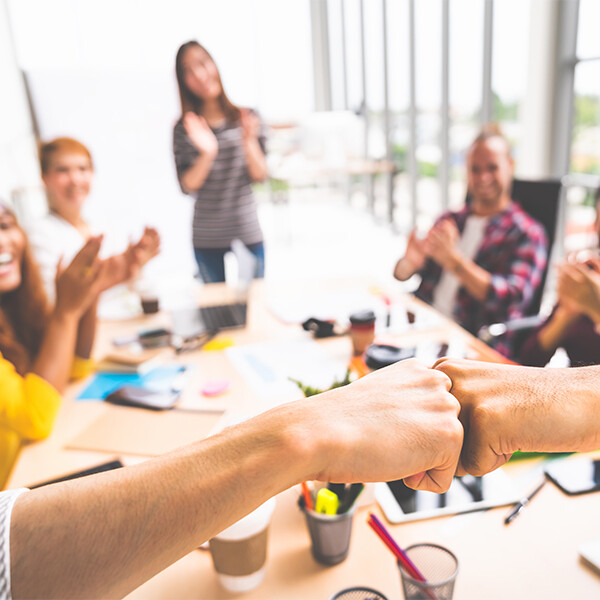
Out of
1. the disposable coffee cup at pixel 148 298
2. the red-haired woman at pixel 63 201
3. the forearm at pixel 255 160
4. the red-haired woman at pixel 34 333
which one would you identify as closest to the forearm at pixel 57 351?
the red-haired woman at pixel 34 333

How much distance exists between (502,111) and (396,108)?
216 cm

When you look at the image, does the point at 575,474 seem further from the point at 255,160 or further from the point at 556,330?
the point at 255,160

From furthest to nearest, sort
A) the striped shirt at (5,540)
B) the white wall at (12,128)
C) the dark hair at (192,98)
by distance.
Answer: the white wall at (12,128)
the dark hair at (192,98)
the striped shirt at (5,540)

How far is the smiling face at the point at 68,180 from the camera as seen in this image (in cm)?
219

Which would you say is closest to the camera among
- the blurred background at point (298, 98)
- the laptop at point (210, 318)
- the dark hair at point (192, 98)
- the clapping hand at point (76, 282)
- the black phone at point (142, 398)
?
the black phone at point (142, 398)

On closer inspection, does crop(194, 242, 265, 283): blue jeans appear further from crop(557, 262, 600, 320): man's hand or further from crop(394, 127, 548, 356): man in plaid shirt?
crop(557, 262, 600, 320): man's hand

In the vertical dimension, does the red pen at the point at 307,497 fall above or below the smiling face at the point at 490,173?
below

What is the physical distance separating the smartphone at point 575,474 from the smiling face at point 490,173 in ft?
4.48

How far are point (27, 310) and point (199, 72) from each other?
1.28 metres

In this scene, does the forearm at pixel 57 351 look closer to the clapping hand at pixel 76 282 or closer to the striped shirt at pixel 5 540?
the clapping hand at pixel 76 282

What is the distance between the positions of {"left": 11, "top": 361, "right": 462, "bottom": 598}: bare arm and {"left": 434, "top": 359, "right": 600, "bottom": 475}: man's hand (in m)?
0.04

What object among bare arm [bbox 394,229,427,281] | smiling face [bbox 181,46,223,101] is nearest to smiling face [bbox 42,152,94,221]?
smiling face [bbox 181,46,223,101]

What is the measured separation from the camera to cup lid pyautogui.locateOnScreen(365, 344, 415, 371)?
3.96 feet

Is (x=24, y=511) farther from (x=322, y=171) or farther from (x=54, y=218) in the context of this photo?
(x=322, y=171)
